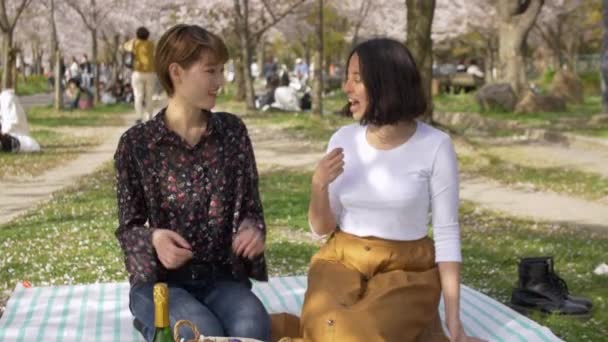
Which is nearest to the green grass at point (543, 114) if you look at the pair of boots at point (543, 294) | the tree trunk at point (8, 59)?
the tree trunk at point (8, 59)

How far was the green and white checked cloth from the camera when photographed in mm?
5047

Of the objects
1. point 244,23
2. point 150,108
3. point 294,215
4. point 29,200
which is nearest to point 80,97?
point 244,23

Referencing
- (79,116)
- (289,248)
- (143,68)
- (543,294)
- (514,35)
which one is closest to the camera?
(543,294)

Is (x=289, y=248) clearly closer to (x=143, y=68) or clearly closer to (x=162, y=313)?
(x=162, y=313)

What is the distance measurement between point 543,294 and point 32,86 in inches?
1787

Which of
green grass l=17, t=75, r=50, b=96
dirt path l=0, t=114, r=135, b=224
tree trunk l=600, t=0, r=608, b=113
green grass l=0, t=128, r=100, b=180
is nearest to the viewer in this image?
dirt path l=0, t=114, r=135, b=224

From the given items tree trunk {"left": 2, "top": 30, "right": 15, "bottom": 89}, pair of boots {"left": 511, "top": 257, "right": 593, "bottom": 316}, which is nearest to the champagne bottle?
pair of boots {"left": 511, "top": 257, "right": 593, "bottom": 316}

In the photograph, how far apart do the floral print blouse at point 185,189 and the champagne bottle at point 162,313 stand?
2.66 feet

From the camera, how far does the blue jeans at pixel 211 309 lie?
406 centimetres

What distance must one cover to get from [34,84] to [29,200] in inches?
1598

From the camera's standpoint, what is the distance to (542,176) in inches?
514

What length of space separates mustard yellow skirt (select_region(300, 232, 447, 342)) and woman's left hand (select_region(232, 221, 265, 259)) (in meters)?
0.25

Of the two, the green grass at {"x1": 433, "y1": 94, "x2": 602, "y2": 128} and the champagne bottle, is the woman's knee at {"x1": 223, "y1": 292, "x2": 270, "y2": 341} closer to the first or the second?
the champagne bottle

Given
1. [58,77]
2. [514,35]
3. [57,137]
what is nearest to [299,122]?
[57,137]
